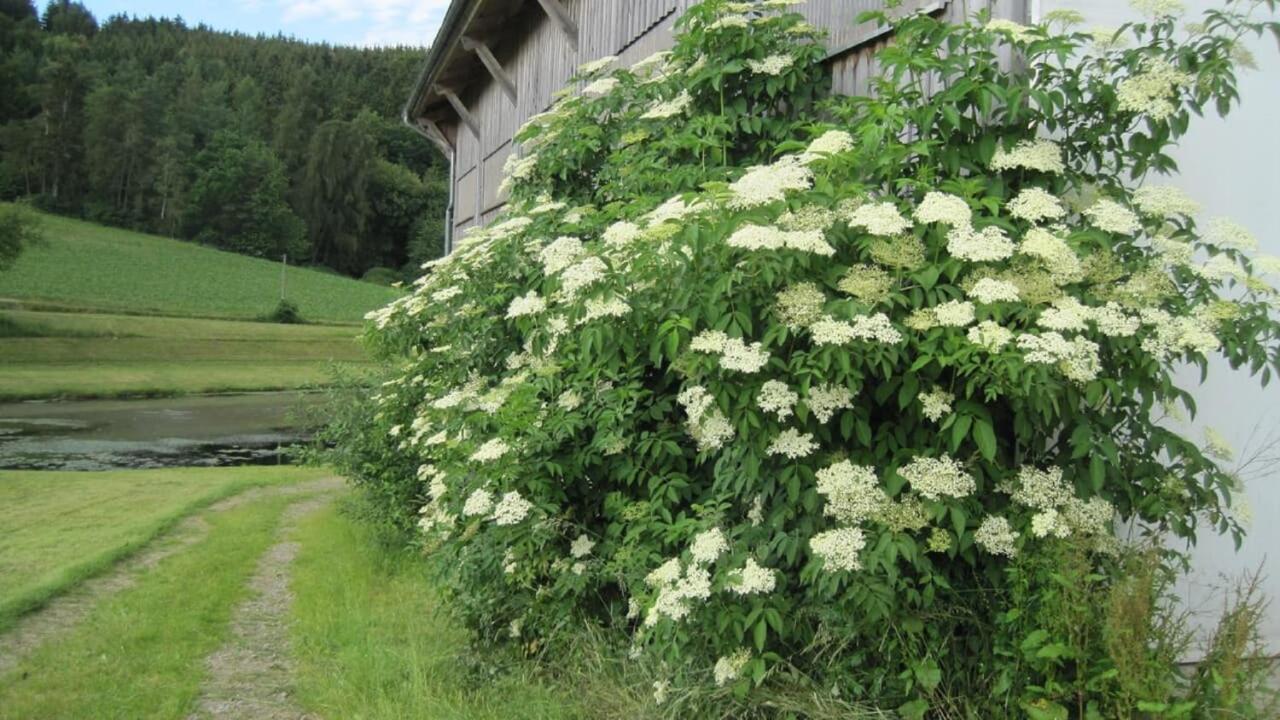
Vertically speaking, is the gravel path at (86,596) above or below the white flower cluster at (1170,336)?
below

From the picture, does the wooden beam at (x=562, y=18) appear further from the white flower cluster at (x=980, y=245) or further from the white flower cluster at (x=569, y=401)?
the white flower cluster at (x=980, y=245)

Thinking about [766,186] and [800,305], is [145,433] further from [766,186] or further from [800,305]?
[800,305]

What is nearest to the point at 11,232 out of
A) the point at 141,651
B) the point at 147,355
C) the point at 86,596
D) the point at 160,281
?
the point at 147,355

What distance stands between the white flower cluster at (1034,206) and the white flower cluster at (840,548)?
132 cm

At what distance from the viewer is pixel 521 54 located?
1356cm

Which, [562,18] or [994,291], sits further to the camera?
[562,18]

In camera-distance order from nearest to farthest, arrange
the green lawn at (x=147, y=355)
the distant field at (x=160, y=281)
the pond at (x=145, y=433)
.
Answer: the pond at (x=145, y=433) → the green lawn at (x=147, y=355) → the distant field at (x=160, y=281)

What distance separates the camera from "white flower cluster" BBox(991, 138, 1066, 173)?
382 cm

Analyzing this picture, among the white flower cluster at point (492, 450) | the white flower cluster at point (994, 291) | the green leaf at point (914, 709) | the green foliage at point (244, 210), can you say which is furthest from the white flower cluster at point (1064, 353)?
the green foliage at point (244, 210)

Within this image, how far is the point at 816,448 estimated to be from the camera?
12.3ft

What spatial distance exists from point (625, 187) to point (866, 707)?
10.9 ft

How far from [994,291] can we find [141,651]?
6823 millimetres

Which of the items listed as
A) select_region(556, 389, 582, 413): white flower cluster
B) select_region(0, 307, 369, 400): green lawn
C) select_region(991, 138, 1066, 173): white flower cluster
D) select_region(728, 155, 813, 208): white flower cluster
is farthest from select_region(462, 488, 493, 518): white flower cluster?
select_region(0, 307, 369, 400): green lawn

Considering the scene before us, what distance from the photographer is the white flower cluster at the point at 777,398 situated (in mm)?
3502
